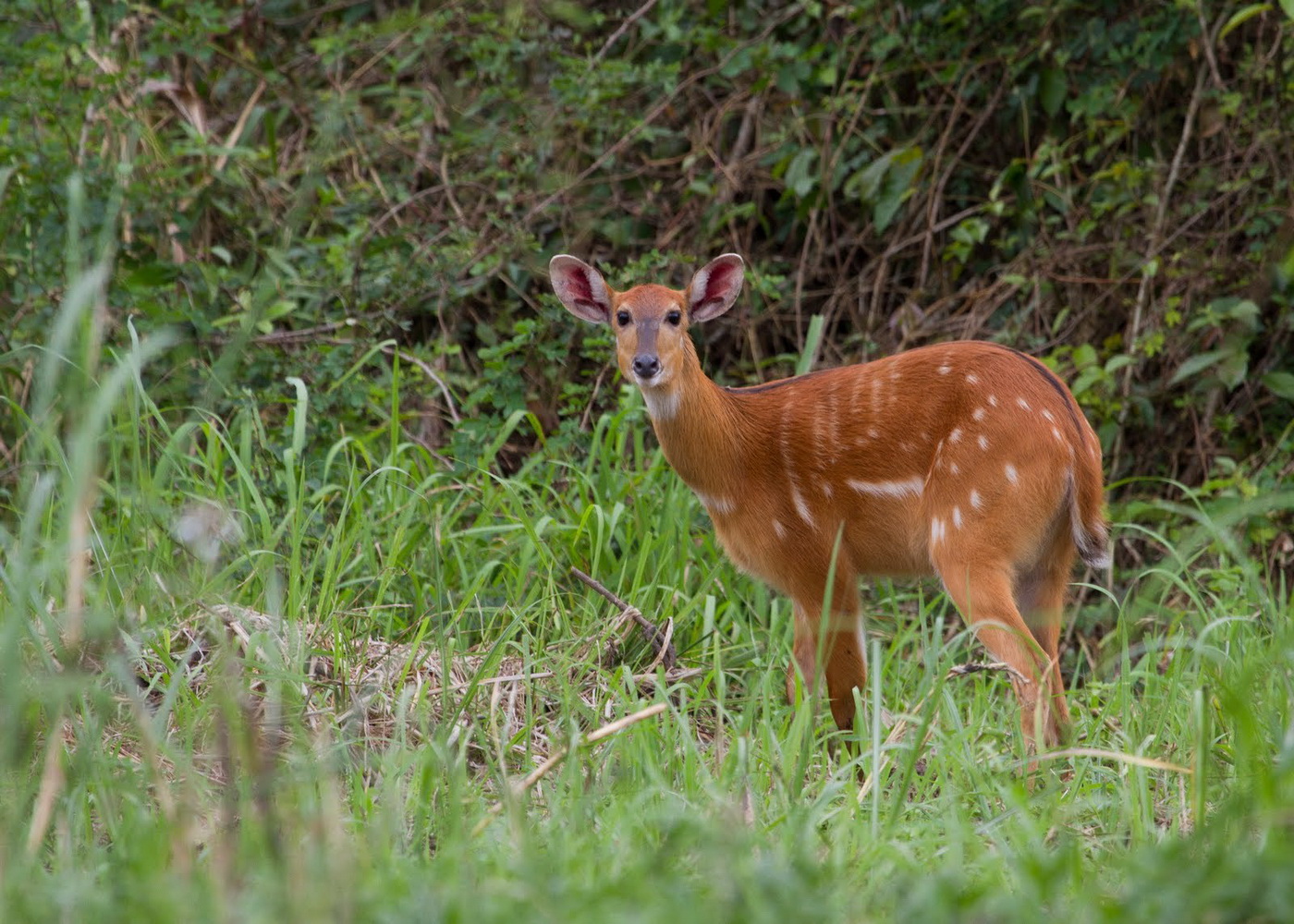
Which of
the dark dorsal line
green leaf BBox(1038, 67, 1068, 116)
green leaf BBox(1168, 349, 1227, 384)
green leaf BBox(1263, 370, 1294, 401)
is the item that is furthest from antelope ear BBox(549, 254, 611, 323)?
green leaf BBox(1263, 370, 1294, 401)

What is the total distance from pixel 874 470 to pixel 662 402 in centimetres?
65

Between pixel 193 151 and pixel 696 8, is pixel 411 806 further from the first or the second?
pixel 696 8

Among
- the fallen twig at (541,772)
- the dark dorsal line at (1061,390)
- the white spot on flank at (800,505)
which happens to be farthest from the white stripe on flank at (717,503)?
the fallen twig at (541,772)

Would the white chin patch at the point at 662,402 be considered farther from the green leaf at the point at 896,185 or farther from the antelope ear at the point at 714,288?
the green leaf at the point at 896,185

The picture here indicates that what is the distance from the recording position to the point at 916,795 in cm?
327

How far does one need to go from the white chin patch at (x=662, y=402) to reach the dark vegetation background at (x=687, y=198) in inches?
29.1

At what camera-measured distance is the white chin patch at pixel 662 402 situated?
4.45 meters

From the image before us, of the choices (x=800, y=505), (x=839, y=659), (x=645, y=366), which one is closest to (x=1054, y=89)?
(x=800, y=505)

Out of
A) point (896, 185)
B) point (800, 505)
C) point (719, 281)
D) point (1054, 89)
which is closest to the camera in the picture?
point (800, 505)

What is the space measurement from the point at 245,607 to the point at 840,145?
358 centimetres

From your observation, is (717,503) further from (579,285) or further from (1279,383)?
(1279,383)

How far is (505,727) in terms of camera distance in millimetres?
3291

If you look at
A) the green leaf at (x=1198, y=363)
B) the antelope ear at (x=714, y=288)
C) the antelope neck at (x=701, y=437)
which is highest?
the antelope ear at (x=714, y=288)

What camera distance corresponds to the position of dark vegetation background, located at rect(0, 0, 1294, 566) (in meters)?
5.66
